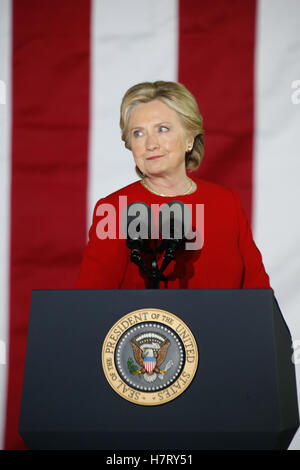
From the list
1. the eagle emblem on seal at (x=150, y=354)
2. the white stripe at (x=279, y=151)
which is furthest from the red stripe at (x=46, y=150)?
the eagle emblem on seal at (x=150, y=354)

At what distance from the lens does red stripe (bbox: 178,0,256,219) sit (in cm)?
226

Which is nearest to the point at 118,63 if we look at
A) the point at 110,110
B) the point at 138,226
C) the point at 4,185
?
the point at 110,110

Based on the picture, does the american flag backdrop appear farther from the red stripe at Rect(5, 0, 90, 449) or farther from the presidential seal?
the presidential seal

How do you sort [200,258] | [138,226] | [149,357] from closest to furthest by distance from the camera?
[149,357] < [138,226] < [200,258]

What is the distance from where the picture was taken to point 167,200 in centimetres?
179

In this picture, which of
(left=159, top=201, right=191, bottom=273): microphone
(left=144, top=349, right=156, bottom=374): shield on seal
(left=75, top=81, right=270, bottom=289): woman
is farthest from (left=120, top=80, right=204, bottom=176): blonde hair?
(left=144, top=349, right=156, bottom=374): shield on seal

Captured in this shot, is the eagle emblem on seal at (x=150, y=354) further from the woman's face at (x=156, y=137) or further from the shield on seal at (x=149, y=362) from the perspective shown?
the woman's face at (x=156, y=137)

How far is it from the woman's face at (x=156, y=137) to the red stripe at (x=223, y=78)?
487 mm

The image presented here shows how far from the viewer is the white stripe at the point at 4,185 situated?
2184 mm

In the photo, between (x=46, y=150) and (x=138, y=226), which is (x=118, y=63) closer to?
(x=46, y=150)

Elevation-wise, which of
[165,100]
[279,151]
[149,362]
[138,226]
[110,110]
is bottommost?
[149,362]

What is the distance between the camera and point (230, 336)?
1.24m

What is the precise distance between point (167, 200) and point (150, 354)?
0.60 m

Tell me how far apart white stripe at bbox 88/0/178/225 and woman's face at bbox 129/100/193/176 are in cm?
48
